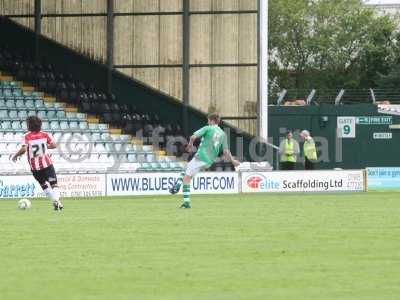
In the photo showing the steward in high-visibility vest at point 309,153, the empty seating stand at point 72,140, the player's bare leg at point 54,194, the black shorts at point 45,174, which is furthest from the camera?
the steward in high-visibility vest at point 309,153

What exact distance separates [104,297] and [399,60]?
6134 cm

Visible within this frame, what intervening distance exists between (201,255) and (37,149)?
36.8 ft

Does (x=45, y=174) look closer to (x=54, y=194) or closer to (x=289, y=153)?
(x=54, y=194)

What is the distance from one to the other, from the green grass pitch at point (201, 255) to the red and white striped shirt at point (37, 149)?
1730 mm

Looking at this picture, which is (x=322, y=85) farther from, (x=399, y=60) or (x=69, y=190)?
(x=69, y=190)

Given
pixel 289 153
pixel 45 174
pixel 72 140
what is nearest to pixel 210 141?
pixel 45 174

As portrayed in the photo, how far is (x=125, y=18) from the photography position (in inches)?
1741

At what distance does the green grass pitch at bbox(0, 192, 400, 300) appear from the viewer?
39.3ft

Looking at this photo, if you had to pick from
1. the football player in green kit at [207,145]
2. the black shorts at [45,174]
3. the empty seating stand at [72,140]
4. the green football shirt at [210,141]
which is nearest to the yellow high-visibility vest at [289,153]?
the empty seating stand at [72,140]

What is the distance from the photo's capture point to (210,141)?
27.1 meters

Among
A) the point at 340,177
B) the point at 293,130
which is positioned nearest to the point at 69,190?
the point at 340,177

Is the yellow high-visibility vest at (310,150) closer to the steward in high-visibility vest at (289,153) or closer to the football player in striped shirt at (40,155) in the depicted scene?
the steward in high-visibility vest at (289,153)

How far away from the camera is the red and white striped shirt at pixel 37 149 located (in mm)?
25703

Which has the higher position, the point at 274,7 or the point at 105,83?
the point at 274,7
